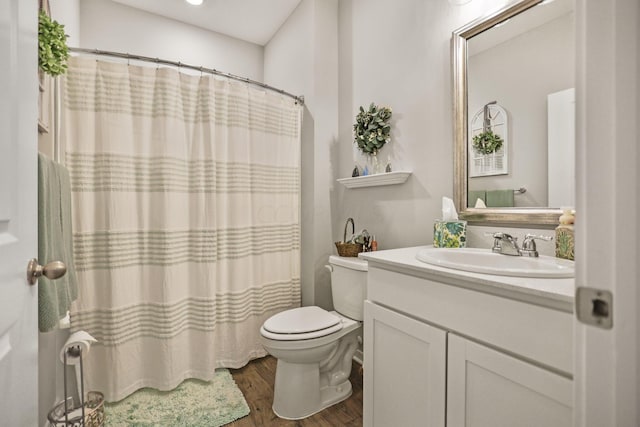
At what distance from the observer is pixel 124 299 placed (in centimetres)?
161

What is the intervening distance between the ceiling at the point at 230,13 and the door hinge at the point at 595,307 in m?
2.64

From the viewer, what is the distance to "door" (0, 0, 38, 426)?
51cm

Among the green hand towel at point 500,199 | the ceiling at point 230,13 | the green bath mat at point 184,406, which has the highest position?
the ceiling at point 230,13

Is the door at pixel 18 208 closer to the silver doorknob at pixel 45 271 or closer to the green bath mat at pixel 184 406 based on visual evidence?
the silver doorknob at pixel 45 271

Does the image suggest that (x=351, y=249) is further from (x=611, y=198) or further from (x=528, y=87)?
(x=611, y=198)

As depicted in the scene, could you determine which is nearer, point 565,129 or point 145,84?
point 565,129

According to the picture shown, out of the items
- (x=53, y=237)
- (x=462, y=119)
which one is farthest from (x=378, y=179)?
(x=53, y=237)

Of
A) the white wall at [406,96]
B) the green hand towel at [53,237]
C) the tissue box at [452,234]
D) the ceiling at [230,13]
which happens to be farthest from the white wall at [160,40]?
the tissue box at [452,234]

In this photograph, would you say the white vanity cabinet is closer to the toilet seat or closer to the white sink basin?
the white sink basin

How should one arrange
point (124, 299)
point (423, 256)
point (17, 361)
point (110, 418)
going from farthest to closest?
point (124, 299)
point (110, 418)
point (423, 256)
point (17, 361)

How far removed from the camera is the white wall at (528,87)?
3.77ft

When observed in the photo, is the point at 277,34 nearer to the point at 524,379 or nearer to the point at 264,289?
the point at 264,289

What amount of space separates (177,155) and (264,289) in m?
1.06

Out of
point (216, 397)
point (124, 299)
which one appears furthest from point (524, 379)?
point (124, 299)
